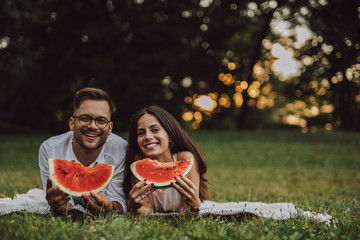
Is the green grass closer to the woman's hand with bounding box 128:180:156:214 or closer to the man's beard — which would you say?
the woman's hand with bounding box 128:180:156:214

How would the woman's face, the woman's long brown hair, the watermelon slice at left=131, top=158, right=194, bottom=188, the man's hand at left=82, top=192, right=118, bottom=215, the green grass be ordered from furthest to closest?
the woman's long brown hair < the woman's face < the watermelon slice at left=131, top=158, right=194, bottom=188 < the man's hand at left=82, top=192, right=118, bottom=215 < the green grass

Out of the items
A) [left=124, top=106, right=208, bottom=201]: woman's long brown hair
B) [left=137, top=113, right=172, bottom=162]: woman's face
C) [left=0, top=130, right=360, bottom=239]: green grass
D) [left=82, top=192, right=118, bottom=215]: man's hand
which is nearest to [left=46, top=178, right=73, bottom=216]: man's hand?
[left=0, top=130, right=360, bottom=239]: green grass

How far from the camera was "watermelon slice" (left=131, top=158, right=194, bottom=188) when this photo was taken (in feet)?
9.57

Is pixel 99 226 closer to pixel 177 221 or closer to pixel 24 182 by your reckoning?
pixel 177 221

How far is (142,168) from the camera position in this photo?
10.0 feet

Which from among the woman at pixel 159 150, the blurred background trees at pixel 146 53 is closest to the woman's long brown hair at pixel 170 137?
the woman at pixel 159 150

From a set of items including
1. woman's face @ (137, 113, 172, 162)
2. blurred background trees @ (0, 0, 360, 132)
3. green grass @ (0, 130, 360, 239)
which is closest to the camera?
green grass @ (0, 130, 360, 239)

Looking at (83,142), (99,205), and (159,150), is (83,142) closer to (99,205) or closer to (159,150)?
(99,205)

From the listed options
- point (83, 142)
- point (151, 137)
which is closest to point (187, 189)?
point (151, 137)

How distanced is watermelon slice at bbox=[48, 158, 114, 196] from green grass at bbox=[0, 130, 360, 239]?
299 millimetres

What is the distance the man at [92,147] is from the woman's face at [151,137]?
35cm

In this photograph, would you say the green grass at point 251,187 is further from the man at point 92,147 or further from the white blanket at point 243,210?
the man at point 92,147

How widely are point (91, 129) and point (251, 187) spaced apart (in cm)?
423

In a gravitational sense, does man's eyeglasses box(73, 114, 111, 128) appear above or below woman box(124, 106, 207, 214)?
above
